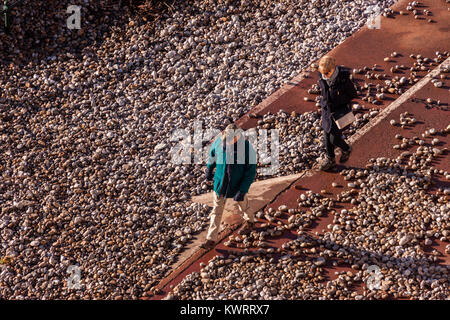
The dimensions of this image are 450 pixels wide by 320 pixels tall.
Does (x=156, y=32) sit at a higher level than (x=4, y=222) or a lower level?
higher

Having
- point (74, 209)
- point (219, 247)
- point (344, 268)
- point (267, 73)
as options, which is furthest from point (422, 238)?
point (74, 209)

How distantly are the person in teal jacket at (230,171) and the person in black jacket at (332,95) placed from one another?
4.49ft

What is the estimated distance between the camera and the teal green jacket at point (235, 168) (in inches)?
331

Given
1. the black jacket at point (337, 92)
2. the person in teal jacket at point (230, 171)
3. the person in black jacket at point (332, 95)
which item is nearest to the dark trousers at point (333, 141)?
the person in black jacket at point (332, 95)

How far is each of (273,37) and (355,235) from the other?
4.40m

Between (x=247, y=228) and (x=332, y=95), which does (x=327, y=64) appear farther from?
(x=247, y=228)

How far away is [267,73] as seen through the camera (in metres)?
11.3

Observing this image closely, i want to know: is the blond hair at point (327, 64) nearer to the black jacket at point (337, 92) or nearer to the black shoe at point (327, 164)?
the black jacket at point (337, 92)

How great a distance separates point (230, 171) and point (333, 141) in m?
1.76

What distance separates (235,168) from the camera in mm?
8453

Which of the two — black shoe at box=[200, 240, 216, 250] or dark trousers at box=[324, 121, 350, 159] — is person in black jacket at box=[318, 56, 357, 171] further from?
black shoe at box=[200, 240, 216, 250]

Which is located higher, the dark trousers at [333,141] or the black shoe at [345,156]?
the dark trousers at [333,141]

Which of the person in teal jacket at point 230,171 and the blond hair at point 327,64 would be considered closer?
the person in teal jacket at point 230,171

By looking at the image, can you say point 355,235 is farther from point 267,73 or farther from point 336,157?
point 267,73
